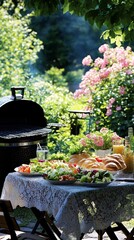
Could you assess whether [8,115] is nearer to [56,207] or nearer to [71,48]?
[56,207]

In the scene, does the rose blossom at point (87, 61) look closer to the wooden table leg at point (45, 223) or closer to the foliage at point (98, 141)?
the foliage at point (98, 141)

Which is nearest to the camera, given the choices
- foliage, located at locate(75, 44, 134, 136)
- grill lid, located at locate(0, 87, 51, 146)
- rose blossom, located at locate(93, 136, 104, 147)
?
rose blossom, located at locate(93, 136, 104, 147)

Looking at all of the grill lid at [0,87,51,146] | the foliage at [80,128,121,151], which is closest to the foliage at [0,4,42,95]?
the grill lid at [0,87,51,146]

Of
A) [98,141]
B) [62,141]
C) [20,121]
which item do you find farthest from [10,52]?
[98,141]

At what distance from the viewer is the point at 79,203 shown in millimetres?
4812

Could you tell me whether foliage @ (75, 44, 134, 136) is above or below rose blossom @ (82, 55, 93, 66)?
below

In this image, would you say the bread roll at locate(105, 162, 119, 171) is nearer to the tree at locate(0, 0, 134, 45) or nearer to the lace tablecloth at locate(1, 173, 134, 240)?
the lace tablecloth at locate(1, 173, 134, 240)

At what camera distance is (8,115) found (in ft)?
25.2

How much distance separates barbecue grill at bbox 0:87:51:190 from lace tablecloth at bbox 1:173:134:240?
6.71 feet

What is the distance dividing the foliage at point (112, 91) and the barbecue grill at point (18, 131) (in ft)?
6.75

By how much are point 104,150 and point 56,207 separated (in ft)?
4.69

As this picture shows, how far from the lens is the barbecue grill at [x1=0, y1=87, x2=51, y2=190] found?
7.38 metres

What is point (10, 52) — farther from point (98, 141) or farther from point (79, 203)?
point (79, 203)

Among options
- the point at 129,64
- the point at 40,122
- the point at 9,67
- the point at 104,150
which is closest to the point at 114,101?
the point at 129,64
